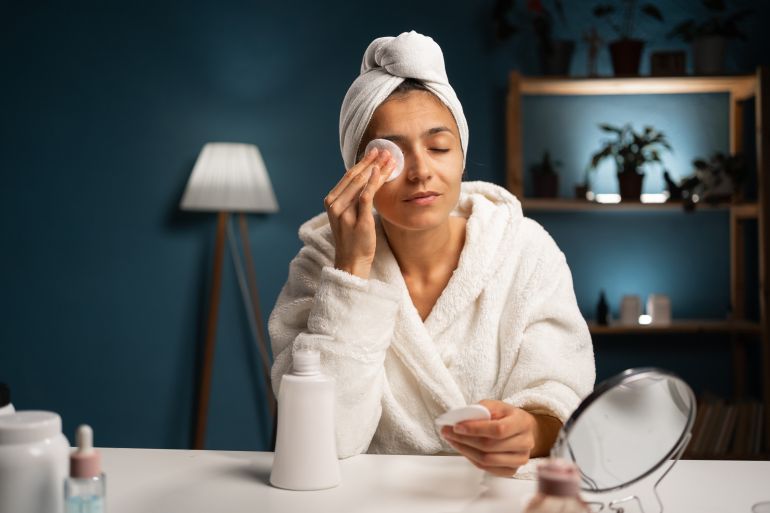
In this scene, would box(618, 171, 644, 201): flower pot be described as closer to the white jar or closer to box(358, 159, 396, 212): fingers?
box(358, 159, 396, 212): fingers

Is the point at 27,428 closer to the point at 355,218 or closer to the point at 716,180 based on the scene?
the point at 355,218

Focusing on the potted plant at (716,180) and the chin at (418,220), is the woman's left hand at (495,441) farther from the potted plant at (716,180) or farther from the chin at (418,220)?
the potted plant at (716,180)

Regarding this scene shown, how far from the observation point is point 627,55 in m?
3.22

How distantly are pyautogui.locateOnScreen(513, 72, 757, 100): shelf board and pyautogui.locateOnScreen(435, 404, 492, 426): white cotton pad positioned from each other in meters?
2.30

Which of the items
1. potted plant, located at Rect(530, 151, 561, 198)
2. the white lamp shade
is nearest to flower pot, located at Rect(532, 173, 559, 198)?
potted plant, located at Rect(530, 151, 561, 198)

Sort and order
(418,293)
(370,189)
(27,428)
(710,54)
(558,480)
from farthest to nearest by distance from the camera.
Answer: (710,54)
(418,293)
(370,189)
(27,428)
(558,480)

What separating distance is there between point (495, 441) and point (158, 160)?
267cm

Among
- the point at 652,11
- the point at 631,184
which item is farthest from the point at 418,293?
the point at 652,11

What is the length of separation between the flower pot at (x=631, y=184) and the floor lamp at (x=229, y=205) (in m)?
1.29

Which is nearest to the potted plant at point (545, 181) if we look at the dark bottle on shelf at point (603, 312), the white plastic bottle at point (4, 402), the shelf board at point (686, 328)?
the dark bottle on shelf at point (603, 312)

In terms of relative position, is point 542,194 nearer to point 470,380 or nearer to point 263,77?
point 263,77

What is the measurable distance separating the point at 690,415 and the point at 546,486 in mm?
354

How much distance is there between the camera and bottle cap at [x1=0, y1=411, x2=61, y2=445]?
2.82 ft

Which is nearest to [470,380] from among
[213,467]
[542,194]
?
[213,467]
